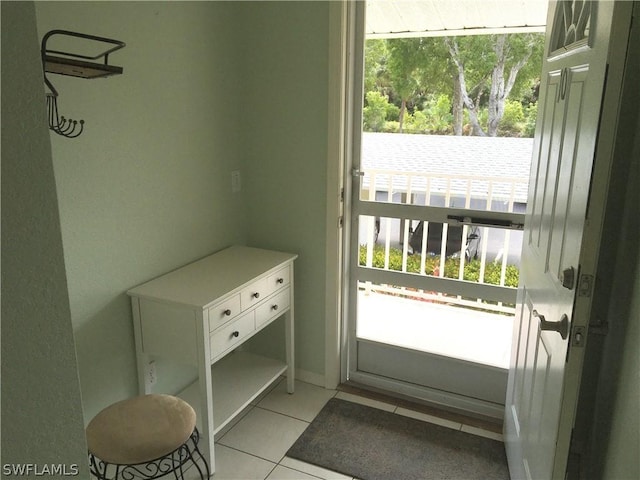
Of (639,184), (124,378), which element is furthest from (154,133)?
(639,184)

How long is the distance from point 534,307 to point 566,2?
102 centimetres

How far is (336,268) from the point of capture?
2.69 metres

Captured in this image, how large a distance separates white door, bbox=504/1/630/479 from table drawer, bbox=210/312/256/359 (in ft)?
3.83

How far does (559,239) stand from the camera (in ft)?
4.83

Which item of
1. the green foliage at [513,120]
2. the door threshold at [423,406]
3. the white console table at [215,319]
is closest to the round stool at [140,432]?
the white console table at [215,319]

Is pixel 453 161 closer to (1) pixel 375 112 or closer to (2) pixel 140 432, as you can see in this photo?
(1) pixel 375 112

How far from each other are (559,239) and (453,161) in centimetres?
110

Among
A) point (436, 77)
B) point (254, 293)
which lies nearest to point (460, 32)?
point (436, 77)

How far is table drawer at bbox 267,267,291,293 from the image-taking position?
2443 mm

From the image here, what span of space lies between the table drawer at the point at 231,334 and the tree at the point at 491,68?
1.35 metres

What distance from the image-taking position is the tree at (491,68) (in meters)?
2.25

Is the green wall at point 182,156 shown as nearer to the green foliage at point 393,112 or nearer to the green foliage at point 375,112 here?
the green foliage at point 375,112

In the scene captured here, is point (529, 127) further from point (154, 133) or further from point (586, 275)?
point (154, 133)

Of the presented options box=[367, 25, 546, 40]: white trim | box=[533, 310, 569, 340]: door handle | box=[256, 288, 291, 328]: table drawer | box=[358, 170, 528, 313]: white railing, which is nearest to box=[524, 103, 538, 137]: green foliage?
box=[358, 170, 528, 313]: white railing
